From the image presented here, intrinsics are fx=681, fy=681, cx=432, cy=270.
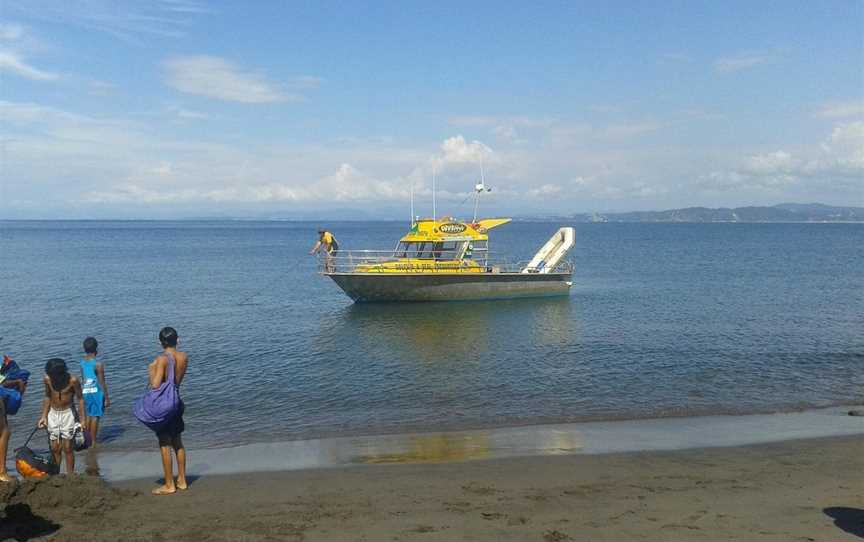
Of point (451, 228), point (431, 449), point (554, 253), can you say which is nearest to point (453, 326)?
point (451, 228)

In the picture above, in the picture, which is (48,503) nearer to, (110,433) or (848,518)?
(110,433)

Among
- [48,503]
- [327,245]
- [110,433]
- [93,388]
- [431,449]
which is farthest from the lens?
[327,245]

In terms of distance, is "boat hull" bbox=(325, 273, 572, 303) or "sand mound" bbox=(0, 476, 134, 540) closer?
"sand mound" bbox=(0, 476, 134, 540)

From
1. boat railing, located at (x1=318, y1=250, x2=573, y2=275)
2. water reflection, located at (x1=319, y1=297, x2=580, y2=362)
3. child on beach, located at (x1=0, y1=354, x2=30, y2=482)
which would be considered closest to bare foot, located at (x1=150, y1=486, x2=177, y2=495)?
child on beach, located at (x1=0, y1=354, x2=30, y2=482)

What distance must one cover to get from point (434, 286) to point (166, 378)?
23.9 m

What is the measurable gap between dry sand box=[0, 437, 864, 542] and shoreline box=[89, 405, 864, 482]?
0.66 metres

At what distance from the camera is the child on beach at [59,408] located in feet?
29.1

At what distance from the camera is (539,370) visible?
61.4 ft

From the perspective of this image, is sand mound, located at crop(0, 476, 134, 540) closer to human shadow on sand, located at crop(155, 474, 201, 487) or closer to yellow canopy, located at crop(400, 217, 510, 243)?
human shadow on sand, located at crop(155, 474, 201, 487)

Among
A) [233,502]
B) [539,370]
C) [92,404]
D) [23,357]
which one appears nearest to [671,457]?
[233,502]

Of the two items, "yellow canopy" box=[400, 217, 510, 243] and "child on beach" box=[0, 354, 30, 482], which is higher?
"yellow canopy" box=[400, 217, 510, 243]

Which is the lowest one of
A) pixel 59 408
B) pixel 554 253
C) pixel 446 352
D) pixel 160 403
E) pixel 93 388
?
pixel 446 352

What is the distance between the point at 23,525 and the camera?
282 inches

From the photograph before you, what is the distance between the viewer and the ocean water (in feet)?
47.8
